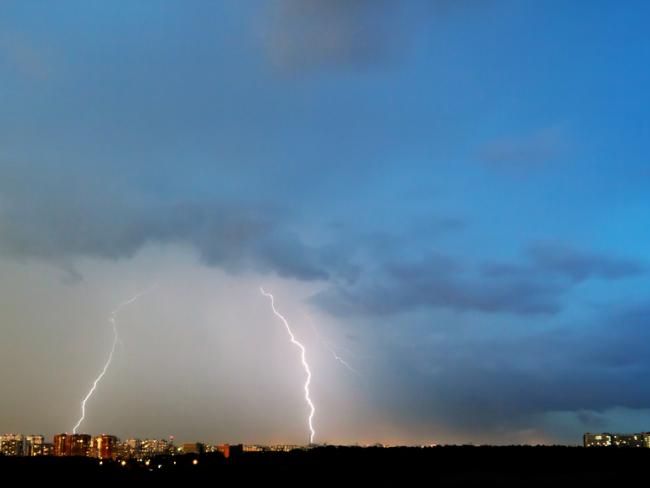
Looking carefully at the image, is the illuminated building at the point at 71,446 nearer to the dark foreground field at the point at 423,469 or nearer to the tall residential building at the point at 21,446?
the tall residential building at the point at 21,446

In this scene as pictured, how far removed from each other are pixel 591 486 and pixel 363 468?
70.8 ft

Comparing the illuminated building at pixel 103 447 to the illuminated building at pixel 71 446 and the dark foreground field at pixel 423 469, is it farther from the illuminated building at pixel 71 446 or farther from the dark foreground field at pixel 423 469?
the dark foreground field at pixel 423 469

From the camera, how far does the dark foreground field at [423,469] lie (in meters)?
41.9

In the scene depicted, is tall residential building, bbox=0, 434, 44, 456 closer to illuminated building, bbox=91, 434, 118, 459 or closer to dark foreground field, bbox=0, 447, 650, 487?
illuminated building, bbox=91, 434, 118, 459

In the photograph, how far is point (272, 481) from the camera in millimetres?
49562

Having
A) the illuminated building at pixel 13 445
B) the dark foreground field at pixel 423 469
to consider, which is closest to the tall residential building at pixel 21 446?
the illuminated building at pixel 13 445

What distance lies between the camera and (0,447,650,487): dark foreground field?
137 feet

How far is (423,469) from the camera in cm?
5116

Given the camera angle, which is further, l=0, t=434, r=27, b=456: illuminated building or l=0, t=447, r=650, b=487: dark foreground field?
l=0, t=434, r=27, b=456: illuminated building

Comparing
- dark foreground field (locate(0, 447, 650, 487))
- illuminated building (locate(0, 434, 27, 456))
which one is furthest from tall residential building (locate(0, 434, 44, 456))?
dark foreground field (locate(0, 447, 650, 487))

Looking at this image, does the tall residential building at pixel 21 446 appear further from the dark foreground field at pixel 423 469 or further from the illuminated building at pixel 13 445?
the dark foreground field at pixel 423 469

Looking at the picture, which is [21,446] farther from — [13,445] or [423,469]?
[423,469]

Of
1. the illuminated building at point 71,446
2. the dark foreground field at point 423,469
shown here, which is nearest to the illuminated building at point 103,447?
the illuminated building at point 71,446

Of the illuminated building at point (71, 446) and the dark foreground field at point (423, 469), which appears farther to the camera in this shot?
the illuminated building at point (71, 446)
